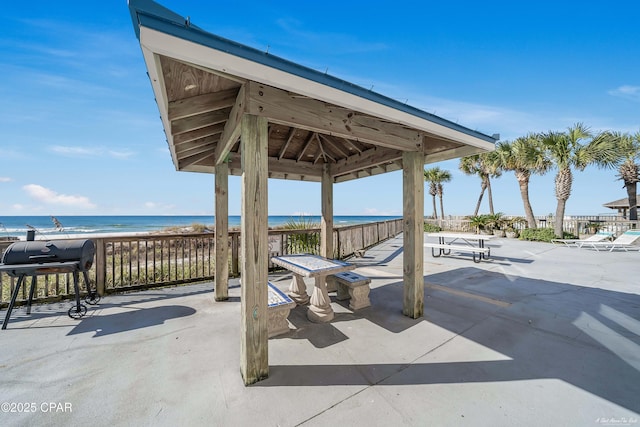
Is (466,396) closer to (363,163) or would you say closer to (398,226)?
→ (363,163)

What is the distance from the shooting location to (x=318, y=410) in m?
1.63

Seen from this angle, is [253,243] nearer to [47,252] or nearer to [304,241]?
[47,252]

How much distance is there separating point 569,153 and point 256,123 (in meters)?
15.4

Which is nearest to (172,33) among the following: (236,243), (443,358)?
(443,358)

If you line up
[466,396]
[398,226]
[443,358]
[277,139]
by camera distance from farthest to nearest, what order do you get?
[398,226], [277,139], [443,358], [466,396]

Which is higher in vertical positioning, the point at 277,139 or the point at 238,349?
the point at 277,139

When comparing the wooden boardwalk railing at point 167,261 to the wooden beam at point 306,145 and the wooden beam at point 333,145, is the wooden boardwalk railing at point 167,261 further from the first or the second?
the wooden beam at point 333,145

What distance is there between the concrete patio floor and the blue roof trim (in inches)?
92.5

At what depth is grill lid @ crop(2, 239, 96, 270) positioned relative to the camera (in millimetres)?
2781

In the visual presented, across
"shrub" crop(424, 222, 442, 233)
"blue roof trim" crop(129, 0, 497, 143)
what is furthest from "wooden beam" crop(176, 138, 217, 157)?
"shrub" crop(424, 222, 442, 233)

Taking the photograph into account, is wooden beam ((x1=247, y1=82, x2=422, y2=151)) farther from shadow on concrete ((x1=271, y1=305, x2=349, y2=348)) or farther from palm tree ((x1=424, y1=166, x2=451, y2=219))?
palm tree ((x1=424, y1=166, x2=451, y2=219))

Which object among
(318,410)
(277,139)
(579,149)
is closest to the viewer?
(318,410)

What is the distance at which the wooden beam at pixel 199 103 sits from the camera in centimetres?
226

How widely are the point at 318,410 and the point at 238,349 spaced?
113 centimetres
